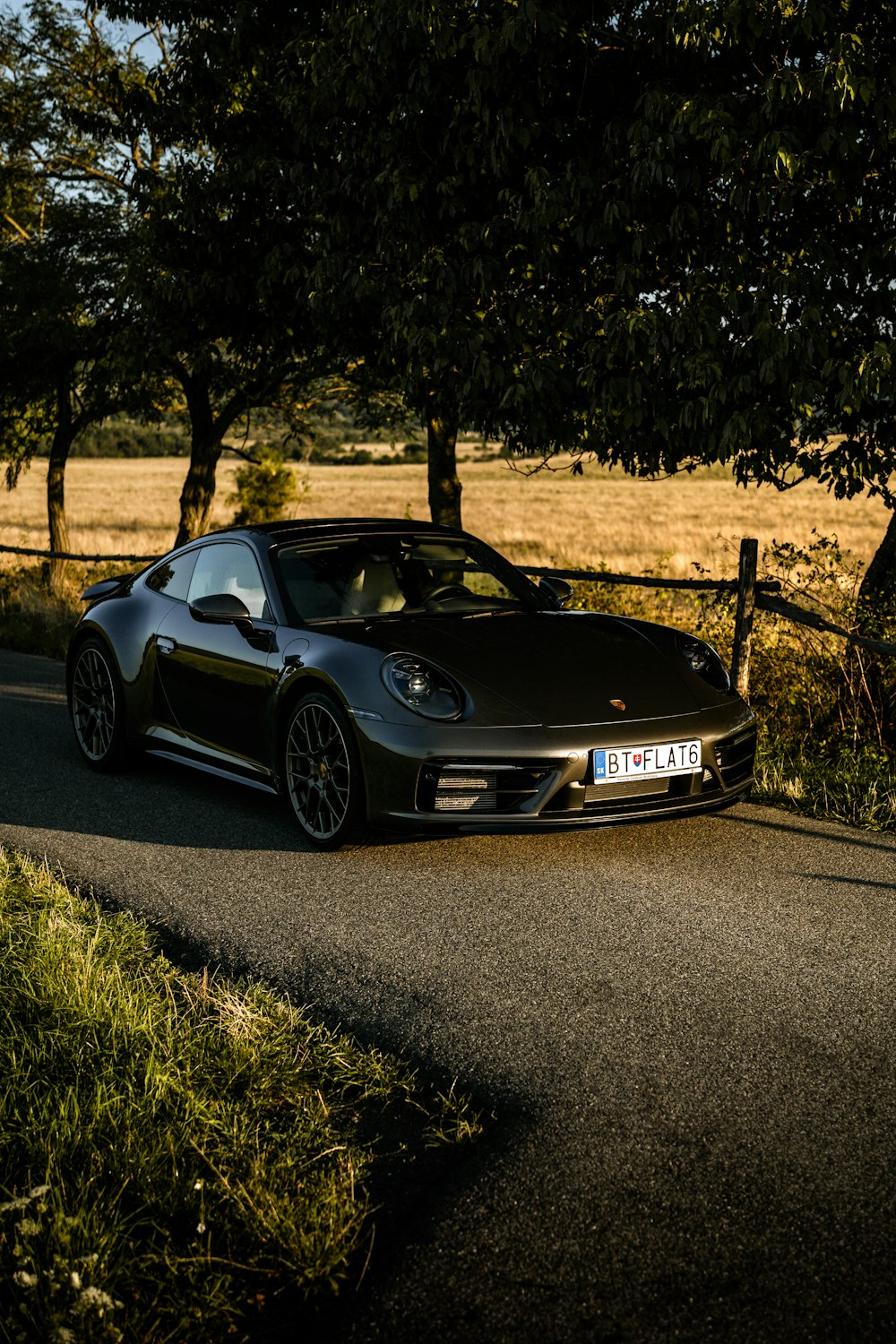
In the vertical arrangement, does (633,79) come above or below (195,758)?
above

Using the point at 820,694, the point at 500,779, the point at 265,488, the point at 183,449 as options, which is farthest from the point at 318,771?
the point at 183,449

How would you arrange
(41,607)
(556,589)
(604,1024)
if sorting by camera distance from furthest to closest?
(41,607) < (556,589) < (604,1024)

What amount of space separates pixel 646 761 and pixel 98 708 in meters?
3.68

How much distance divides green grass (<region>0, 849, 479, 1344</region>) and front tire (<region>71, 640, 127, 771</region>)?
3.17 meters

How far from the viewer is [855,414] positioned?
8016 mm

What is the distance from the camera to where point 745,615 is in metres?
8.02

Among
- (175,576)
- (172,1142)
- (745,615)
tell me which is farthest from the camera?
Result: (745,615)

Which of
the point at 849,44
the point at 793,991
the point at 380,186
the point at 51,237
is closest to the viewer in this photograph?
the point at 793,991

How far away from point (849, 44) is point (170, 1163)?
613 centimetres

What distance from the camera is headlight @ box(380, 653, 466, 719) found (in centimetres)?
547

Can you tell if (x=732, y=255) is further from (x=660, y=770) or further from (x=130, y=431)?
(x=130, y=431)

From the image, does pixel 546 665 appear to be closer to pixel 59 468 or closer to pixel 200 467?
pixel 200 467

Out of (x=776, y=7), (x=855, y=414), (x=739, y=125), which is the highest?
(x=776, y=7)

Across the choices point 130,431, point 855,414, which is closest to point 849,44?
point 855,414
